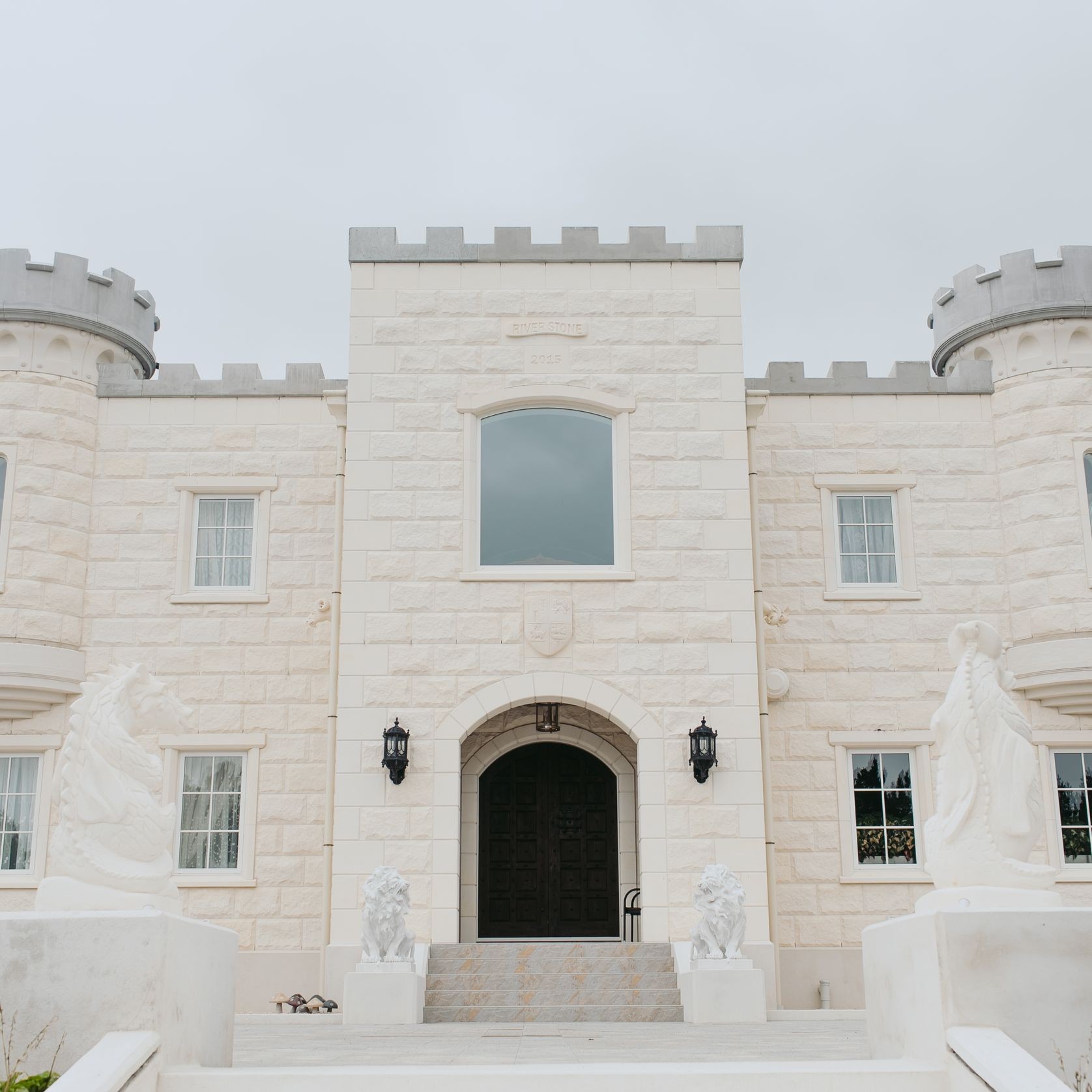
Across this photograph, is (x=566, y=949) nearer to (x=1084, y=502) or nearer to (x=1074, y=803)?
(x=1074, y=803)

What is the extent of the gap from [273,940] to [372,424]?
19.6ft

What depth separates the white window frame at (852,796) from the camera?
15602mm

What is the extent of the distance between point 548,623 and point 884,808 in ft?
15.4

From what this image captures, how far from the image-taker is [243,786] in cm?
1597

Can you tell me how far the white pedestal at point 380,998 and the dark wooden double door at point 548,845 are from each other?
428 cm

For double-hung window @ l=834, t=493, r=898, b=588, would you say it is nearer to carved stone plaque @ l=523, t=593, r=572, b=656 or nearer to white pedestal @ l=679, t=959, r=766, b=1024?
carved stone plaque @ l=523, t=593, r=572, b=656

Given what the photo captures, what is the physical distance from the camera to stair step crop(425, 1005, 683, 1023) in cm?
1270

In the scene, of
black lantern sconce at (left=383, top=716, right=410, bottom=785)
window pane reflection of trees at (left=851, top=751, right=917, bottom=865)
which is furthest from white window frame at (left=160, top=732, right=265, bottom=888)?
window pane reflection of trees at (left=851, top=751, right=917, bottom=865)

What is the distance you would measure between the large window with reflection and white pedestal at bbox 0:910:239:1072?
8712mm

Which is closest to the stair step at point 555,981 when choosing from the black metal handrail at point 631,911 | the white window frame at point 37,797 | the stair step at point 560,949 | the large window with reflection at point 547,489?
the stair step at point 560,949

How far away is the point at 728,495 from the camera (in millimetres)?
15320

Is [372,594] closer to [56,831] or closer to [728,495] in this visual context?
[728,495]

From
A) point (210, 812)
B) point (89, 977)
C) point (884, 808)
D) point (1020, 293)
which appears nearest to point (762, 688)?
point (884, 808)

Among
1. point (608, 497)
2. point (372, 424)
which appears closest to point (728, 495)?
Result: point (608, 497)
